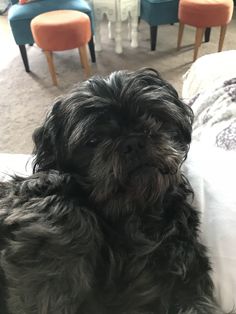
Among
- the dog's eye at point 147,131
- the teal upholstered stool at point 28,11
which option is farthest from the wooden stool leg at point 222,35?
the dog's eye at point 147,131

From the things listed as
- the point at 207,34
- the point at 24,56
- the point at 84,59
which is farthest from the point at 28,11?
the point at 207,34

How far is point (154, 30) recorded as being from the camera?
3600 mm

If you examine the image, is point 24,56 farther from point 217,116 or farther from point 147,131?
point 147,131

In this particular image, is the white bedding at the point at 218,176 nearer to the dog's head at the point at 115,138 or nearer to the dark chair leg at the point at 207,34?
the dog's head at the point at 115,138

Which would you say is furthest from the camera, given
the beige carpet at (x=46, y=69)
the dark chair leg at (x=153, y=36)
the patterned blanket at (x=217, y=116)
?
the dark chair leg at (x=153, y=36)

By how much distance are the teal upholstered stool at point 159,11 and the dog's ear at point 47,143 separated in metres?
2.76

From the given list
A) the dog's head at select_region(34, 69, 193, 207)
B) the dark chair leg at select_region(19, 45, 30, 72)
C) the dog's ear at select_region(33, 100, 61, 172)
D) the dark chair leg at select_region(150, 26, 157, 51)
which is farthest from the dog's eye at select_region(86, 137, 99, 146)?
the dark chair leg at select_region(150, 26, 157, 51)

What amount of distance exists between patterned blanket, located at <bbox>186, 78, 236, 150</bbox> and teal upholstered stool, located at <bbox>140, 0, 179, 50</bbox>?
203cm

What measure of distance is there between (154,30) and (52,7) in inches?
39.2

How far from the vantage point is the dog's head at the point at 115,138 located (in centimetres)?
91

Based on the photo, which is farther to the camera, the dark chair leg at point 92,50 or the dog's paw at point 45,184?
the dark chair leg at point 92,50

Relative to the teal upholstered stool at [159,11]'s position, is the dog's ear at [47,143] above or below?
above

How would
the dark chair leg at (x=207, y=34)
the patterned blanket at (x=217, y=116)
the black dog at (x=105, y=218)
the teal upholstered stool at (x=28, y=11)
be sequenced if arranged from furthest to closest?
1. the dark chair leg at (x=207, y=34)
2. the teal upholstered stool at (x=28, y=11)
3. the patterned blanket at (x=217, y=116)
4. the black dog at (x=105, y=218)

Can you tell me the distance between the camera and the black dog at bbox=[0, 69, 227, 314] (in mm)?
865
